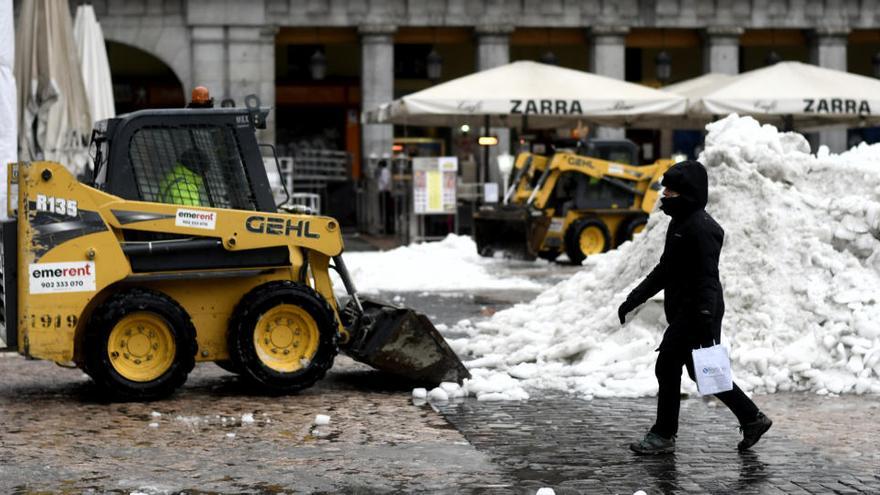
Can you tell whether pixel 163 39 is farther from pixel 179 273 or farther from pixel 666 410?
pixel 666 410

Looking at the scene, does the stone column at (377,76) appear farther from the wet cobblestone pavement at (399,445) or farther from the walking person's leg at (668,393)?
the walking person's leg at (668,393)

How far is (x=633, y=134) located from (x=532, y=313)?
2583 cm

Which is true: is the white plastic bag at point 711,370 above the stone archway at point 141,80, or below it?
below

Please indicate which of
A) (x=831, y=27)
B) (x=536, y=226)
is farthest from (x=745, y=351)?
(x=831, y=27)

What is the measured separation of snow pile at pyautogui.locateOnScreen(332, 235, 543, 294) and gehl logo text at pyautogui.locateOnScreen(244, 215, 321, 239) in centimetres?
646

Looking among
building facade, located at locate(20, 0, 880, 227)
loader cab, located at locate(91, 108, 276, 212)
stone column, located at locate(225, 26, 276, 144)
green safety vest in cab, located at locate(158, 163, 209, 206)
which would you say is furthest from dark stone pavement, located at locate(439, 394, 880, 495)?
stone column, located at locate(225, 26, 276, 144)

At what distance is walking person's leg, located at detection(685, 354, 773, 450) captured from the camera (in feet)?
27.0

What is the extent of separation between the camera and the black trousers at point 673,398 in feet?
27.1

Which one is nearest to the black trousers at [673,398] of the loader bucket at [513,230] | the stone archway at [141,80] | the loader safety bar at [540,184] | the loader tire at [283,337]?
the loader tire at [283,337]

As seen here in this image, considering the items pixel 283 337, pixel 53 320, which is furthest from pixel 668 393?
pixel 53 320

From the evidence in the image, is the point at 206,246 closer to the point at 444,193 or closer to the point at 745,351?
the point at 745,351

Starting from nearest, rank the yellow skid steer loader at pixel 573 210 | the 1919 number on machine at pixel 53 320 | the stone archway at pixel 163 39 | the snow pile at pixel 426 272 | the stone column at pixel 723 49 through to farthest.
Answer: the 1919 number on machine at pixel 53 320, the snow pile at pixel 426 272, the yellow skid steer loader at pixel 573 210, the stone archway at pixel 163 39, the stone column at pixel 723 49

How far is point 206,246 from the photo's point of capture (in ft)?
33.1

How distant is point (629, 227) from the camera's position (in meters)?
23.6
